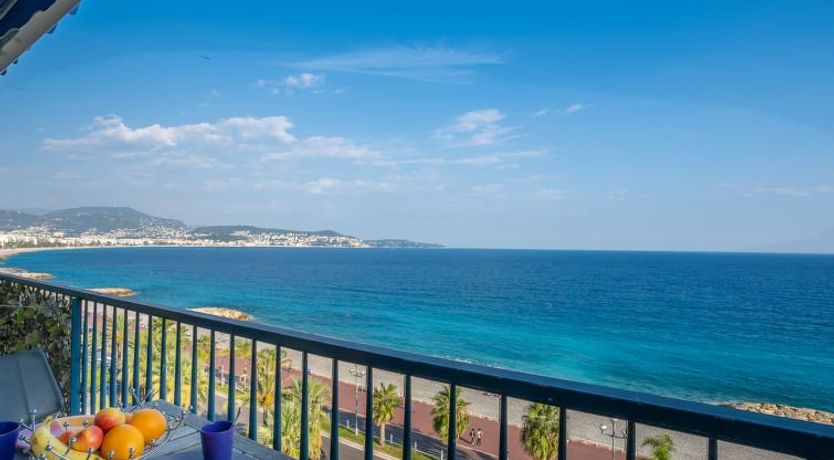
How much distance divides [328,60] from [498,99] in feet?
76.6

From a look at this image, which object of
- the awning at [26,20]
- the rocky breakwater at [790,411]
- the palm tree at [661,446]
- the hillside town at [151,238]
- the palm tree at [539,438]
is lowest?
the rocky breakwater at [790,411]

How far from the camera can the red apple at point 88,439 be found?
921 millimetres

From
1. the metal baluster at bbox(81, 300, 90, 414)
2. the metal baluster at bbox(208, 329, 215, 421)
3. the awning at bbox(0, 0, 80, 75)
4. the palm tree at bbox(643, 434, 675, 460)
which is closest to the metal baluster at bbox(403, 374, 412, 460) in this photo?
the metal baluster at bbox(208, 329, 215, 421)

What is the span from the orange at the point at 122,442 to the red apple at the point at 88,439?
0.04 ft

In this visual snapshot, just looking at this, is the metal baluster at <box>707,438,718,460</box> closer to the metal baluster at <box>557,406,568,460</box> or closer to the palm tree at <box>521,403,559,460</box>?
the metal baluster at <box>557,406,568,460</box>

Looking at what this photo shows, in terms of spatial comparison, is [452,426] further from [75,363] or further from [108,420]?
[75,363]

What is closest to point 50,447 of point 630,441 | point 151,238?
point 630,441

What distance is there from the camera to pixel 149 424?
3.43 feet

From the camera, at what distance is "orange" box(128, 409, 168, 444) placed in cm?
104

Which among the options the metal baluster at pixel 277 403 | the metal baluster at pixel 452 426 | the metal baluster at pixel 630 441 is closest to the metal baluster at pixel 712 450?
the metal baluster at pixel 630 441

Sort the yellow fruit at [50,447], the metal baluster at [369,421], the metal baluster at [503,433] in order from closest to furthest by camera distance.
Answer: the yellow fruit at [50,447] < the metal baluster at [503,433] < the metal baluster at [369,421]

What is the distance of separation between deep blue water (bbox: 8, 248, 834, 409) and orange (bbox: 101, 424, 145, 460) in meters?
19.8

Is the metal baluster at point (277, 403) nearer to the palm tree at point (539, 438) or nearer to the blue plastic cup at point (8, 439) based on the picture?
the blue plastic cup at point (8, 439)

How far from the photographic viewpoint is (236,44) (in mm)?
10867
